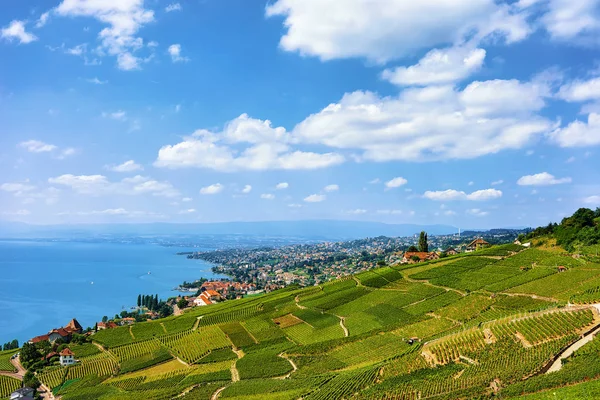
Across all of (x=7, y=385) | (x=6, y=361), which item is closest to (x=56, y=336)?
(x=6, y=361)

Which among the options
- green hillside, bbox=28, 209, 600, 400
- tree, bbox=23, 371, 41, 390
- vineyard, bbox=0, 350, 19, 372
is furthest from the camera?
vineyard, bbox=0, 350, 19, 372

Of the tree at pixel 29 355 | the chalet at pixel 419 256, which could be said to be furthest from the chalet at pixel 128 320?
the chalet at pixel 419 256

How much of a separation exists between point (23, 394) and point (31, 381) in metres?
3.05

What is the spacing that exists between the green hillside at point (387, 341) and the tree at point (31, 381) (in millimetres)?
1002

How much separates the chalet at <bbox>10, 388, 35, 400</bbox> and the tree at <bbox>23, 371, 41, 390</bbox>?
1334mm

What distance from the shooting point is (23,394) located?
35.5m

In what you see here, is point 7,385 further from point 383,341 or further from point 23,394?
point 383,341

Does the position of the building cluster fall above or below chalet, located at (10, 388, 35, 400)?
below

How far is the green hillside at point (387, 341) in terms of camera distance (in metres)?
23.4

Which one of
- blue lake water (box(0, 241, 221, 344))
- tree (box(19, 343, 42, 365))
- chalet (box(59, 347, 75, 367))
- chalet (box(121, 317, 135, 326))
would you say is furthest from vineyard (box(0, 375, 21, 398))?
blue lake water (box(0, 241, 221, 344))

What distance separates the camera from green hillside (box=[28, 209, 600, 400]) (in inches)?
922

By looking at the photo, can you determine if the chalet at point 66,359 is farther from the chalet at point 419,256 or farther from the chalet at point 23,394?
the chalet at point 419,256

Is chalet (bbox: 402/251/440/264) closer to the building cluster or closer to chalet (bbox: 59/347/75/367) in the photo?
chalet (bbox: 59/347/75/367)

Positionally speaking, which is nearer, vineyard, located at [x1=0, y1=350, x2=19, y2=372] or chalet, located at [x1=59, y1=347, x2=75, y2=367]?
vineyard, located at [x1=0, y1=350, x2=19, y2=372]
